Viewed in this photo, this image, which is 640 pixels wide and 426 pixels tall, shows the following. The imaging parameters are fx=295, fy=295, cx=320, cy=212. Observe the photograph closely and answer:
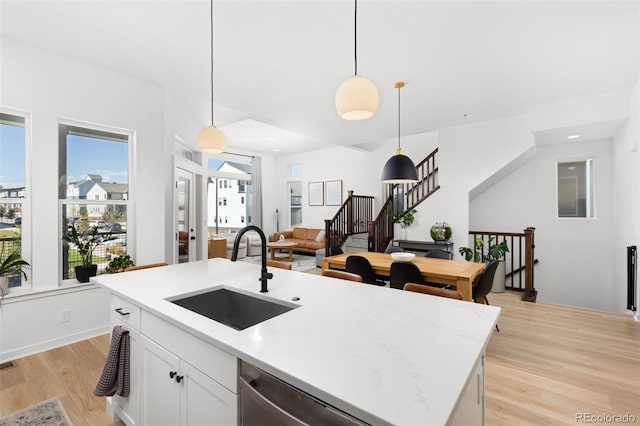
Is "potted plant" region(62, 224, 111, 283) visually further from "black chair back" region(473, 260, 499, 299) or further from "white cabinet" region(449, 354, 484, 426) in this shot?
"black chair back" region(473, 260, 499, 299)

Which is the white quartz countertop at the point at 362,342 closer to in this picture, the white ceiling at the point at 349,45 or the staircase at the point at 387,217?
the white ceiling at the point at 349,45

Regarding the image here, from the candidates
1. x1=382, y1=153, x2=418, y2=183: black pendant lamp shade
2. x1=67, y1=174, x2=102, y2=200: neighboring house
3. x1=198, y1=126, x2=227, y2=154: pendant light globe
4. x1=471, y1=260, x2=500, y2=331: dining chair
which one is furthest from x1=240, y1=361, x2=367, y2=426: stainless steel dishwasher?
x1=67, y1=174, x2=102, y2=200: neighboring house

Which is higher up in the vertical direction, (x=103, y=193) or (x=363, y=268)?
(x=103, y=193)

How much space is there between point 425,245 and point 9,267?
5.81 m

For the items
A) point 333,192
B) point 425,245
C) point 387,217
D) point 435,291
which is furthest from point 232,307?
point 333,192

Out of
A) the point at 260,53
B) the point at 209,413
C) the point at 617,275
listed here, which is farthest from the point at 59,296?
the point at 617,275

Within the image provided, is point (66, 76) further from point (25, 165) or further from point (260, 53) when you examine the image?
point (260, 53)

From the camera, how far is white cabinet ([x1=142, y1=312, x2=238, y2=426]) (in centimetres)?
112

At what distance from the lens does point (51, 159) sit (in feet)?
9.57

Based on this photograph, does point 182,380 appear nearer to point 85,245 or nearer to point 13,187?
point 85,245

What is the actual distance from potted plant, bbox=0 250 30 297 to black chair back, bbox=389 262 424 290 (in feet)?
11.7

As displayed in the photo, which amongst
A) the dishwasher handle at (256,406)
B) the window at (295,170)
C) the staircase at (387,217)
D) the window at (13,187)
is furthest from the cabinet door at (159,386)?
the window at (295,170)

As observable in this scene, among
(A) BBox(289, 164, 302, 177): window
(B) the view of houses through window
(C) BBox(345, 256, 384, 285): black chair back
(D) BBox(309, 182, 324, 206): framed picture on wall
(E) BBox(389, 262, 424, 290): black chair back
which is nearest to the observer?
(E) BBox(389, 262, 424, 290): black chair back

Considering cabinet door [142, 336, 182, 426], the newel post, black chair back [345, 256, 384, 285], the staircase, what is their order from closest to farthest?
cabinet door [142, 336, 182, 426], black chair back [345, 256, 384, 285], the newel post, the staircase
